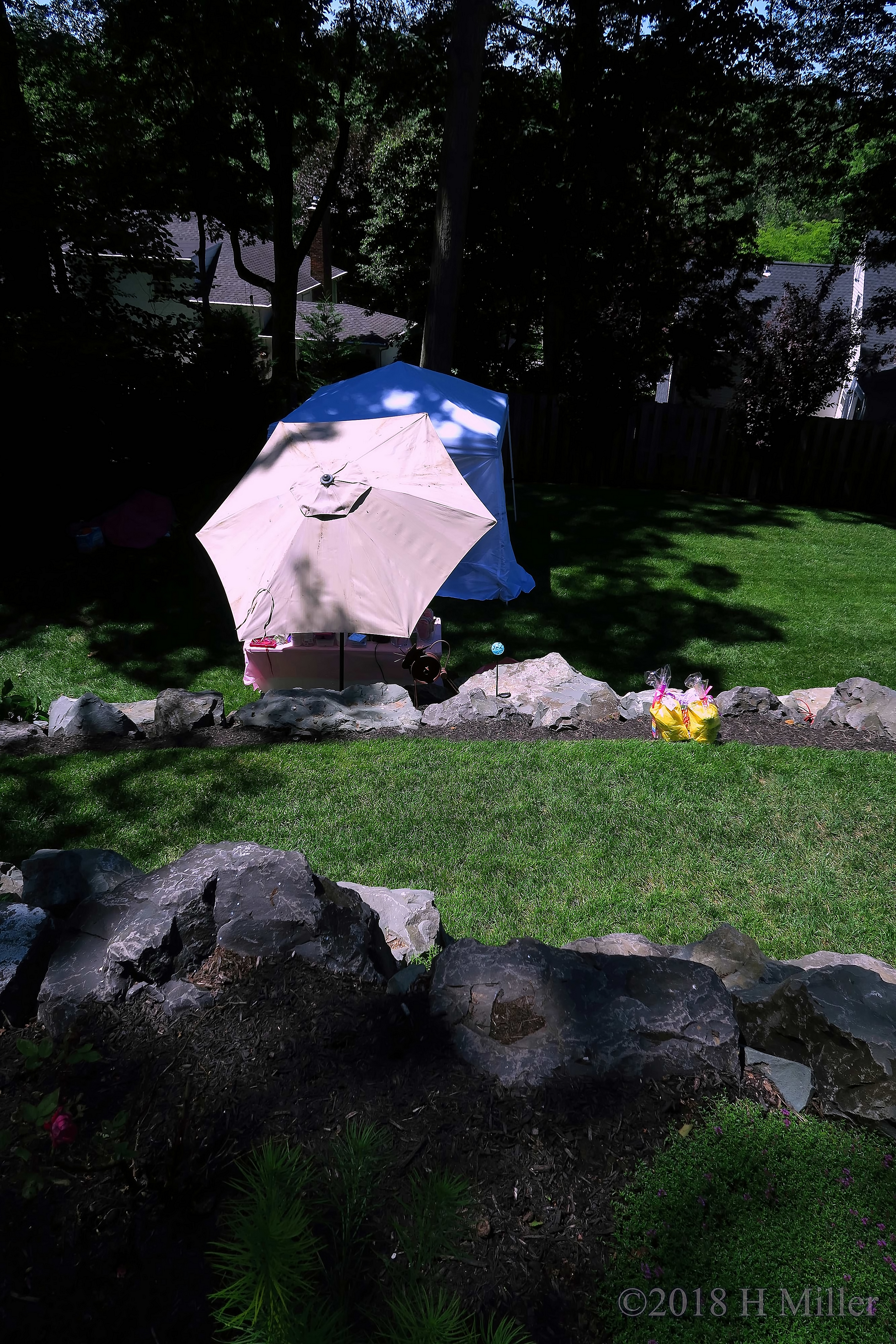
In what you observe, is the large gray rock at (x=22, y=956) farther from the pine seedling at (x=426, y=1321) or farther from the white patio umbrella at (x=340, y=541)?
the white patio umbrella at (x=340, y=541)

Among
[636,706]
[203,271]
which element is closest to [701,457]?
[636,706]

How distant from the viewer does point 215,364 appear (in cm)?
1314

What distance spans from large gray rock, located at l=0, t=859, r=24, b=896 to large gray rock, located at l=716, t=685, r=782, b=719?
15.6 feet

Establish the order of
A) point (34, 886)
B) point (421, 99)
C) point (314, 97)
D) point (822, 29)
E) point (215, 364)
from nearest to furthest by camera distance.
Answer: point (34, 886) → point (215, 364) → point (822, 29) → point (314, 97) → point (421, 99)

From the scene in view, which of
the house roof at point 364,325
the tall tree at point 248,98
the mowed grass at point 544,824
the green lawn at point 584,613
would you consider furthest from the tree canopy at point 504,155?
the house roof at point 364,325

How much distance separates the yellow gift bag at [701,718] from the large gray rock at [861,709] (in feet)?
3.40

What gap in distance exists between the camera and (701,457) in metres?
14.7

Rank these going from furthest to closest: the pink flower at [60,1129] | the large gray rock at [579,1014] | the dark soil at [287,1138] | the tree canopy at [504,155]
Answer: the tree canopy at [504,155]
the large gray rock at [579,1014]
the pink flower at [60,1129]
the dark soil at [287,1138]

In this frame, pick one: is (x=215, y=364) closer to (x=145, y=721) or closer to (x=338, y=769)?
(x=145, y=721)

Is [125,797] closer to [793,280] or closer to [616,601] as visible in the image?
[616,601]

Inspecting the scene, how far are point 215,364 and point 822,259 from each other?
43486mm

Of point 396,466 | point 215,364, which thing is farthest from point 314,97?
point 396,466

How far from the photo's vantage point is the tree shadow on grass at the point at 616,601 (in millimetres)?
8289

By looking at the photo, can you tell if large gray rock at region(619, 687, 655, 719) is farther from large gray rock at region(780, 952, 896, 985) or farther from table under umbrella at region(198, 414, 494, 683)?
large gray rock at region(780, 952, 896, 985)
